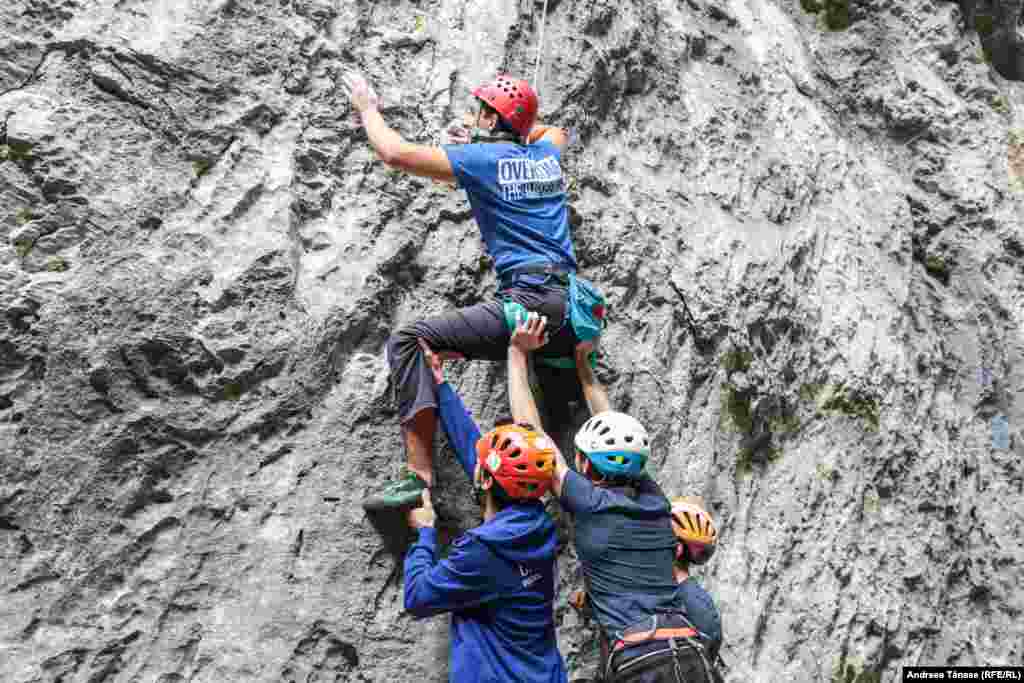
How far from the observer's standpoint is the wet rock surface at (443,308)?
567 centimetres

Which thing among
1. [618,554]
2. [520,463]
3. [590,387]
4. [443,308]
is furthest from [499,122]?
[618,554]

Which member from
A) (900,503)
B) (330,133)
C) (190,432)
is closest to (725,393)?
(900,503)

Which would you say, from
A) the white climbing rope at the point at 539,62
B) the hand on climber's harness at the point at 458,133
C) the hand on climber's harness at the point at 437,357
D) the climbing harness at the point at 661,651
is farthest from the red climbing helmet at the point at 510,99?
the climbing harness at the point at 661,651

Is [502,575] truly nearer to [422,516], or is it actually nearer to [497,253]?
[422,516]

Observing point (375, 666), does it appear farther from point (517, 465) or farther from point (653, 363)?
point (653, 363)

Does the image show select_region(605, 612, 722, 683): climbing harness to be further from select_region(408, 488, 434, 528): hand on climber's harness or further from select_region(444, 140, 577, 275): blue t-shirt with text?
select_region(444, 140, 577, 275): blue t-shirt with text

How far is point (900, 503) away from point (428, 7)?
599 cm

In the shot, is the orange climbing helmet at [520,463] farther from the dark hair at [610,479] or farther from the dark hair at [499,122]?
the dark hair at [499,122]

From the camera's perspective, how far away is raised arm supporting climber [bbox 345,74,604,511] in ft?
19.5

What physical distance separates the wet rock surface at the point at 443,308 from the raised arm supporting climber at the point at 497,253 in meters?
0.39

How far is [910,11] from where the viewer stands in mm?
10977

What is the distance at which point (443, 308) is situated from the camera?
679cm

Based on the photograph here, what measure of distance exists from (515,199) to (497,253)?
15.0 inches

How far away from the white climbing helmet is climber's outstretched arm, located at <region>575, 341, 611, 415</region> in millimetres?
844
